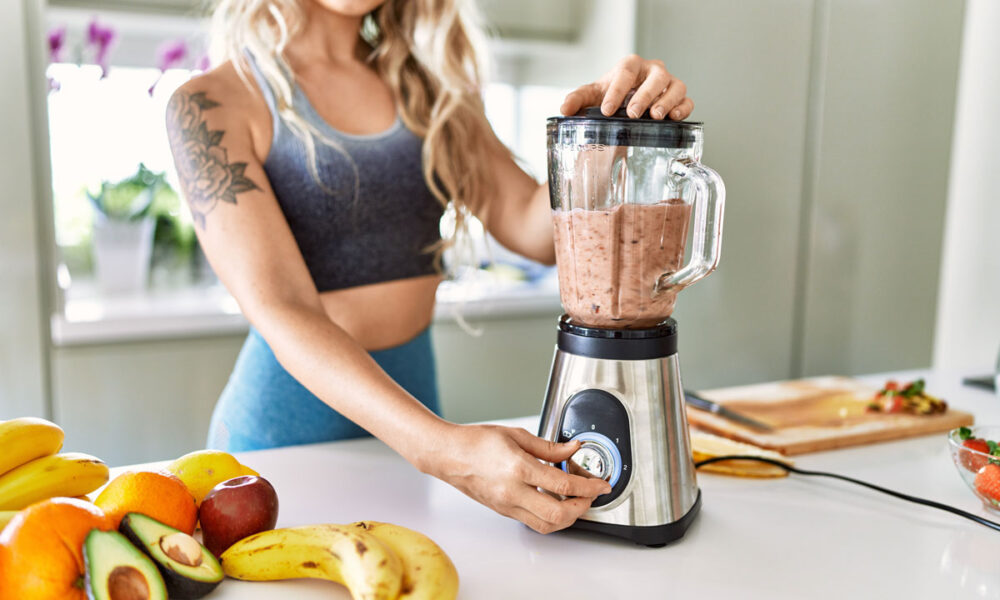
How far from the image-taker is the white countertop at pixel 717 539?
693 millimetres

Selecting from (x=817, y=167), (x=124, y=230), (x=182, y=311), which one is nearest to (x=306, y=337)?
(x=182, y=311)

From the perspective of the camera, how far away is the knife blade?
1.14 metres

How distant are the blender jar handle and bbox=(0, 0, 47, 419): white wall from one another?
1.65m

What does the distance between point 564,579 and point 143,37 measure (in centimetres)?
211

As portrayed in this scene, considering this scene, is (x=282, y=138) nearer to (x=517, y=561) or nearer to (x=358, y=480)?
(x=358, y=480)

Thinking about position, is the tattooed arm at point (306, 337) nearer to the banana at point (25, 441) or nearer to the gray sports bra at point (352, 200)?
the gray sports bra at point (352, 200)

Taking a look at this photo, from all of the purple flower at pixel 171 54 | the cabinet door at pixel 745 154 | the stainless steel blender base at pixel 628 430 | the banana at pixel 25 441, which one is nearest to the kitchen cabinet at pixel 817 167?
the cabinet door at pixel 745 154

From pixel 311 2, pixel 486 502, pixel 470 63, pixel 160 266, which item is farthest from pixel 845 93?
pixel 486 502

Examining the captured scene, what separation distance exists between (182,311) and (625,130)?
59.7 inches

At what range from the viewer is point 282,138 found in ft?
3.76

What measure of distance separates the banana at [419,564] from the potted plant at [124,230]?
168 cm

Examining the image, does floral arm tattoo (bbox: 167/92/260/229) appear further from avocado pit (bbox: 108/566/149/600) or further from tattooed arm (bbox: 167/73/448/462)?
avocado pit (bbox: 108/566/149/600)

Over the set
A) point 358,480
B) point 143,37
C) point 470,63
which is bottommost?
point 358,480

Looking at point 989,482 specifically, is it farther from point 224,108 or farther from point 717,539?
point 224,108
